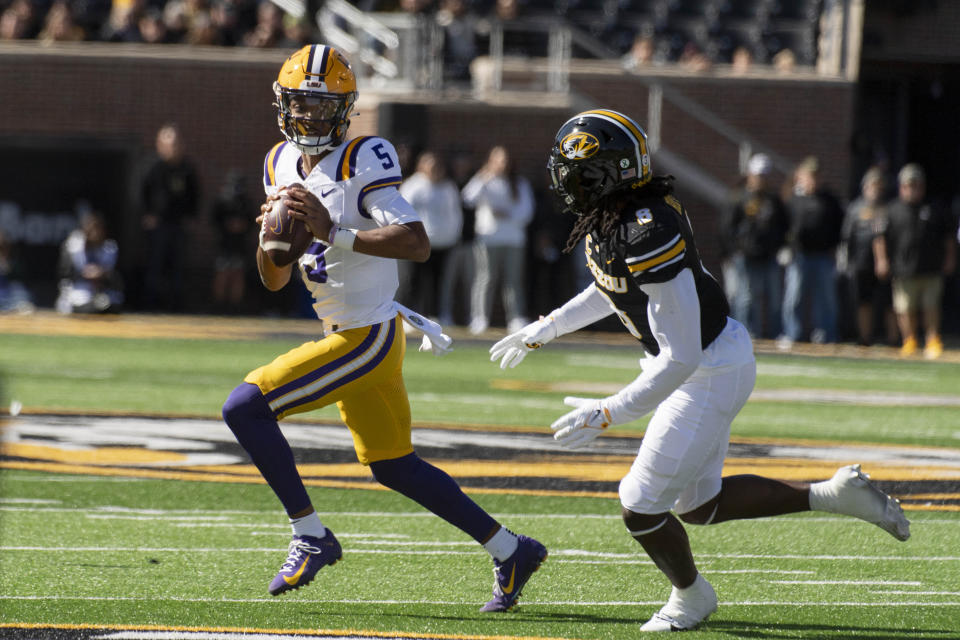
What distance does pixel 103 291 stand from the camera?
56.2 feet

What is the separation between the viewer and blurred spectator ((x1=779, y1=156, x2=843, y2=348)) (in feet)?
50.5

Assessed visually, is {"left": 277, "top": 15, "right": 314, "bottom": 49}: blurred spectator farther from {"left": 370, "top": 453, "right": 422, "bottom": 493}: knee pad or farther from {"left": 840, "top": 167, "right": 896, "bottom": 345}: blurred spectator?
{"left": 370, "top": 453, "right": 422, "bottom": 493}: knee pad

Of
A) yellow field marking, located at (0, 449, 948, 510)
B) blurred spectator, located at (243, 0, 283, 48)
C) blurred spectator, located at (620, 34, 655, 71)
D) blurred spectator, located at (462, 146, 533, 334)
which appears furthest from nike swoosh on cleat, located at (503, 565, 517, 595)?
blurred spectator, located at (243, 0, 283, 48)

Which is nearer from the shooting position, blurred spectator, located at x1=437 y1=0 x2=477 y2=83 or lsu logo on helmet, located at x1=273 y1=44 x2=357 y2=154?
lsu logo on helmet, located at x1=273 y1=44 x2=357 y2=154

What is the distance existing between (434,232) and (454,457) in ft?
25.2

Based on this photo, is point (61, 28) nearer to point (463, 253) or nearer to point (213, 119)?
point (213, 119)

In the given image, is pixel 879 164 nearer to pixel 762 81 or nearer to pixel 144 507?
pixel 762 81

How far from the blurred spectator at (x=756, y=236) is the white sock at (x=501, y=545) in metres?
10.7

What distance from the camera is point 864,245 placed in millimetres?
15398

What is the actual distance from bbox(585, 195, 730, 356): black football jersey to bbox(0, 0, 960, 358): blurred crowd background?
11.3m

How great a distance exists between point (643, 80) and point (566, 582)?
13.6 metres

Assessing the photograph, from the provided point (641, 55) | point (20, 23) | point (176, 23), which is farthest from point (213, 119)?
point (641, 55)

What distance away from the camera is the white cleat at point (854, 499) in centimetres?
480

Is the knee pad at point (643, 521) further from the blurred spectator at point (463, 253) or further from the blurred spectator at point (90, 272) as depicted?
the blurred spectator at point (90, 272)
